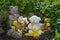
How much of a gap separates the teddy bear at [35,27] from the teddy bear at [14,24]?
19 centimetres

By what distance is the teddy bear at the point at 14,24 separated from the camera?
4.09m

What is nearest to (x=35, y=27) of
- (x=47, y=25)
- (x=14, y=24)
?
(x=47, y=25)

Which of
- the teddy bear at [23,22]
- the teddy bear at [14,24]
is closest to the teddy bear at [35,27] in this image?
the teddy bear at [23,22]

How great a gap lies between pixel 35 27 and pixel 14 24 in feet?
1.44

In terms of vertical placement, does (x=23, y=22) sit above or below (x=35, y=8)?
below

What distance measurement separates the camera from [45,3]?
474 centimetres

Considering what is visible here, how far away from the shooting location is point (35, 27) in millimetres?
4277

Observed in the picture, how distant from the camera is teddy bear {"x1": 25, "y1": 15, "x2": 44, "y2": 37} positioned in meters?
4.21

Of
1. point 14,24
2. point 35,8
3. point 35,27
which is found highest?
point 35,8

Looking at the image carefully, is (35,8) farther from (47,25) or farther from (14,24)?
(14,24)

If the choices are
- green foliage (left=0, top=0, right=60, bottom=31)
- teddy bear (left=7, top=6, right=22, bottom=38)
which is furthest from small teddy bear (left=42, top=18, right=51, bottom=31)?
teddy bear (left=7, top=6, right=22, bottom=38)

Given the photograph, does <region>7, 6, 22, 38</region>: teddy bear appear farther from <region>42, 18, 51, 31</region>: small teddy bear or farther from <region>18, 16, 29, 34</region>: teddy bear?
<region>42, 18, 51, 31</region>: small teddy bear

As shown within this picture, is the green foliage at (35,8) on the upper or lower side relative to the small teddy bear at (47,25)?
upper

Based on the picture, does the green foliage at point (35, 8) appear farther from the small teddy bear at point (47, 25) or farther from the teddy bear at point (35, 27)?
the teddy bear at point (35, 27)
